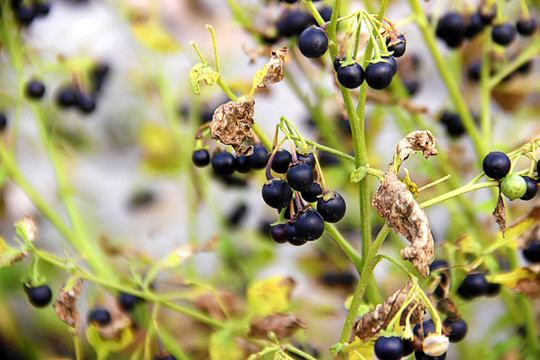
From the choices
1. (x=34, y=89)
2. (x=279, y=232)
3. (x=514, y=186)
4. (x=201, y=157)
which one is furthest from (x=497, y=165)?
(x=34, y=89)

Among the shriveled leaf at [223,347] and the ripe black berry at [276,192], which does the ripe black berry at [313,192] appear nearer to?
the ripe black berry at [276,192]

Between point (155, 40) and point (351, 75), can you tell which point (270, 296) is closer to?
point (351, 75)

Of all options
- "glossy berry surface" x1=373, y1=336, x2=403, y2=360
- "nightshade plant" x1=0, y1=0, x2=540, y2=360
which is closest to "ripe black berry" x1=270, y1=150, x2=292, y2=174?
"nightshade plant" x1=0, y1=0, x2=540, y2=360

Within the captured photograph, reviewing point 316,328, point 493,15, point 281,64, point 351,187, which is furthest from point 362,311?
point 316,328

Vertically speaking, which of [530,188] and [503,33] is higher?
[503,33]

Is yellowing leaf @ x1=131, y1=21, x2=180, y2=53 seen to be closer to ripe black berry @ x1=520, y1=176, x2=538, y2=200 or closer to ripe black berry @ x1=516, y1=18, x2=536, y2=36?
ripe black berry @ x1=516, y1=18, x2=536, y2=36
